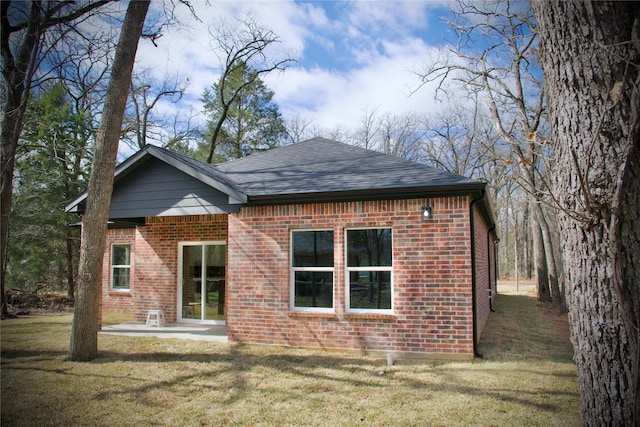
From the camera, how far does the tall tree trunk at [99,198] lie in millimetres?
7480

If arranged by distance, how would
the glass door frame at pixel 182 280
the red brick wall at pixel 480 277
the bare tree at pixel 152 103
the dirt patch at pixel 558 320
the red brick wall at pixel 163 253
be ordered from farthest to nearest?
the bare tree at pixel 152 103
the red brick wall at pixel 163 253
the glass door frame at pixel 182 280
the dirt patch at pixel 558 320
the red brick wall at pixel 480 277

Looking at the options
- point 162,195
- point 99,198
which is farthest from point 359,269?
point 99,198

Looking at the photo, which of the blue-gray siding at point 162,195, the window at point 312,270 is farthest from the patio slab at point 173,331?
the blue-gray siding at point 162,195

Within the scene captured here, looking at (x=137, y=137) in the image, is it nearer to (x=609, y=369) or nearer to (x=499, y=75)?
(x=499, y=75)

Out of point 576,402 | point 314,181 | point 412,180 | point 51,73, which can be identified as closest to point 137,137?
point 51,73

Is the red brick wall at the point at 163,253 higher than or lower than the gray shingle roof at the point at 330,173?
lower

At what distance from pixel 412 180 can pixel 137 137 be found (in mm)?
21986

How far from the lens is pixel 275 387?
6.03 metres

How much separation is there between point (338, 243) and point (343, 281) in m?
0.76

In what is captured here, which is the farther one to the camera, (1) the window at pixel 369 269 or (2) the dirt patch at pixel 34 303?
(2) the dirt patch at pixel 34 303

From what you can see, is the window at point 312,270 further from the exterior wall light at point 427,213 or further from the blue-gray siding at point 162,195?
the exterior wall light at point 427,213

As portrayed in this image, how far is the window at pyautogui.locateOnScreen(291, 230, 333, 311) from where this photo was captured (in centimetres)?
841

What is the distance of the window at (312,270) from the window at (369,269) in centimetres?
43

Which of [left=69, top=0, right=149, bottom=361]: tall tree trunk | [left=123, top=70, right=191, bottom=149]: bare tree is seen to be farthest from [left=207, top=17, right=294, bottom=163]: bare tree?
[left=69, top=0, right=149, bottom=361]: tall tree trunk
